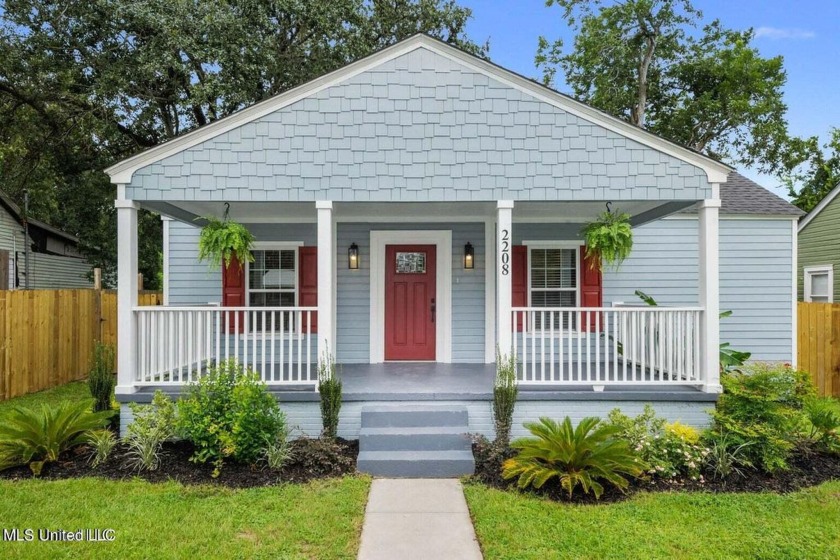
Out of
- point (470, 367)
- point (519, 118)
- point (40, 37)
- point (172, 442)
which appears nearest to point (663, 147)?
point (519, 118)

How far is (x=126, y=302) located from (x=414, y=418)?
3320 mm

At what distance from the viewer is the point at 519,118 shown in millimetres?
5547

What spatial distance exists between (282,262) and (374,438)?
362 cm

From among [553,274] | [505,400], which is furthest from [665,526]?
[553,274]

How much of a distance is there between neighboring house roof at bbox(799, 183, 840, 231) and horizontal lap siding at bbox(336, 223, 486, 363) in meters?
9.37

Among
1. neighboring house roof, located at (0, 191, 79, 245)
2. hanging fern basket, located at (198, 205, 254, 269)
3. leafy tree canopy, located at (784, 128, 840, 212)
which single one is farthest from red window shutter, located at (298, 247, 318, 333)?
leafy tree canopy, located at (784, 128, 840, 212)

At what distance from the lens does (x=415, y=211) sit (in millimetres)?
7328

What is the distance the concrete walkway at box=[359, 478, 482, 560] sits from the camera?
134 inches

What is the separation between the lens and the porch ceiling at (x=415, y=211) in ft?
Answer: 20.9

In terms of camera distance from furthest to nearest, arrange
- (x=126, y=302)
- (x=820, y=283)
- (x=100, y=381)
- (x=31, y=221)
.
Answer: (x=31, y=221)
(x=820, y=283)
(x=100, y=381)
(x=126, y=302)

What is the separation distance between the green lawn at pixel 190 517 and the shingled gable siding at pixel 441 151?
293cm

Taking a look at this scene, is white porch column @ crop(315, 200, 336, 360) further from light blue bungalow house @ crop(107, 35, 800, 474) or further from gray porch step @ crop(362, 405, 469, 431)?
gray porch step @ crop(362, 405, 469, 431)

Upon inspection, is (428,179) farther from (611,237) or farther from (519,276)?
(519,276)

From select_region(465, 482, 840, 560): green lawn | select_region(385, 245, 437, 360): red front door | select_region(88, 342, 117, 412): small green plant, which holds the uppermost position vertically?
select_region(385, 245, 437, 360): red front door
